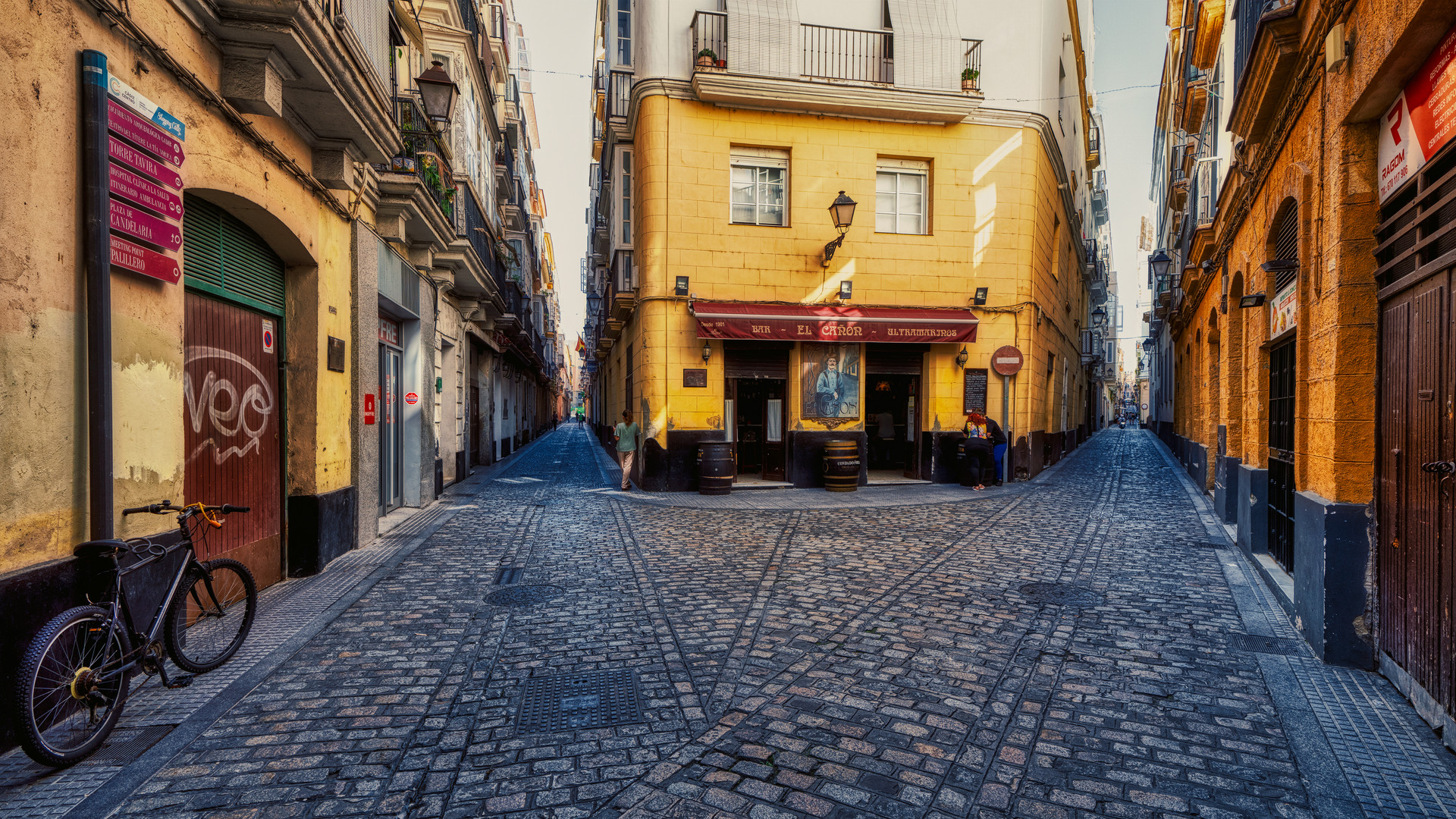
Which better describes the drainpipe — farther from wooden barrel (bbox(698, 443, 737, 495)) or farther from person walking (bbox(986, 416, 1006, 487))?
A: person walking (bbox(986, 416, 1006, 487))

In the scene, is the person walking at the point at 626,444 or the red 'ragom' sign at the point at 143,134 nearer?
the red 'ragom' sign at the point at 143,134

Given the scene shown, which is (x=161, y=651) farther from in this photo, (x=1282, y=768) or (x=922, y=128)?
(x=922, y=128)

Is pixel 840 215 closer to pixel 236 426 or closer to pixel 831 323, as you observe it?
pixel 831 323

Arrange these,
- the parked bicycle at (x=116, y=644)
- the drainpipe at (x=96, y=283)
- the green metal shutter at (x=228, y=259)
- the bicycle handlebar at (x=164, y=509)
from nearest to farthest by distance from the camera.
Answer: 1. the parked bicycle at (x=116, y=644)
2. the drainpipe at (x=96, y=283)
3. the bicycle handlebar at (x=164, y=509)
4. the green metal shutter at (x=228, y=259)

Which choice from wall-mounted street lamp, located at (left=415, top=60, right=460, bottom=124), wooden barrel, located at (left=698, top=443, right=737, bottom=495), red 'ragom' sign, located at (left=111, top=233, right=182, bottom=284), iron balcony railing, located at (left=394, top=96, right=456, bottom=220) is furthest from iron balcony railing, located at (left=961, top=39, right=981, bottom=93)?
red 'ragom' sign, located at (left=111, top=233, right=182, bottom=284)

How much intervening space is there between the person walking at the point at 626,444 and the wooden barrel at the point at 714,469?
1.53 m

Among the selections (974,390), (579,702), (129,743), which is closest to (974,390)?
(974,390)

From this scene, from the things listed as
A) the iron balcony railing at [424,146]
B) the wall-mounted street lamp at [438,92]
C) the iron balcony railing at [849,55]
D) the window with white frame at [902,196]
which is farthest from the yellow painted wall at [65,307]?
the window with white frame at [902,196]

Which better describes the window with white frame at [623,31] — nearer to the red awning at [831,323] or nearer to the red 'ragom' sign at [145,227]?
the red awning at [831,323]

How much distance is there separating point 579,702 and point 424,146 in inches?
405

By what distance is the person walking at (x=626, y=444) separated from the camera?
14242 millimetres

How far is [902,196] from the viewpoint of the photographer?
599 inches

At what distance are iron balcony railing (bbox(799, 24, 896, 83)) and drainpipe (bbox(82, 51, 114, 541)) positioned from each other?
12428 millimetres

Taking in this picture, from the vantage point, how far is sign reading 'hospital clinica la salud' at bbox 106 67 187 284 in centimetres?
417
